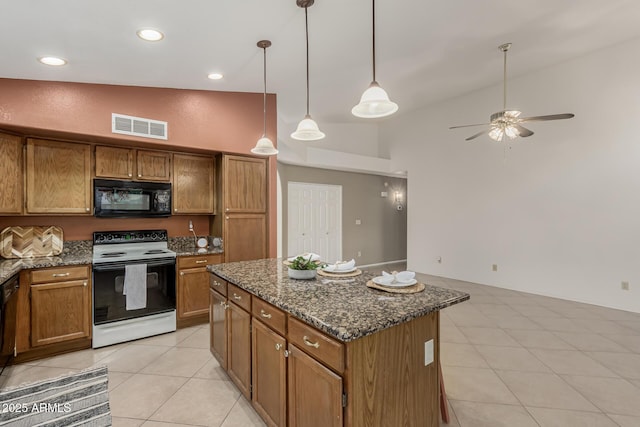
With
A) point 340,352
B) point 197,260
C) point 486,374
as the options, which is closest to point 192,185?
point 197,260

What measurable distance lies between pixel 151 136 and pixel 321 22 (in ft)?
6.91

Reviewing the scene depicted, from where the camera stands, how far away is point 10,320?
102 inches

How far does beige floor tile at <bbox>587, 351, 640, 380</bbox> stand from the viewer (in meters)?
2.54

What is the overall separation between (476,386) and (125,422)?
2.45m

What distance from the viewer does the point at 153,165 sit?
3.60m

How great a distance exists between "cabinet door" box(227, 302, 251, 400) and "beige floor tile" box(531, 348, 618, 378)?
247 centimetres

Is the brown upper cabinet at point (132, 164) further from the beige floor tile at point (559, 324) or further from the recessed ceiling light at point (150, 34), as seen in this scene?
the beige floor tile at point (559, 324)

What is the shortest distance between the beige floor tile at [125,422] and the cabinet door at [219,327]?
613 millimetres

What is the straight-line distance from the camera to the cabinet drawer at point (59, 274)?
277cm

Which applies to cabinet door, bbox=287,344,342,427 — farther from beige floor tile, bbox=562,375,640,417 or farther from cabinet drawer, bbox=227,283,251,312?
beige floor tile, bbox=562,375,640,417

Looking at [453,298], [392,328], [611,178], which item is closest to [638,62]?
[611,178]

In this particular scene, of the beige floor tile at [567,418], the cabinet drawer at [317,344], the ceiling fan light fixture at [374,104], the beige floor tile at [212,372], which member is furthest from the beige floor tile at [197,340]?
the beige floor tile at [567,418]

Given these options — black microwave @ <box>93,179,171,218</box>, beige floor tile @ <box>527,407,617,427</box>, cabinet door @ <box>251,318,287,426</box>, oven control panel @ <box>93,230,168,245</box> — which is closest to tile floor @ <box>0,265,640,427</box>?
beige floor tile @ <box>527,407,617,427</box>

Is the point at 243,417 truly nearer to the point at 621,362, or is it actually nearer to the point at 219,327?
the point at 219,327
